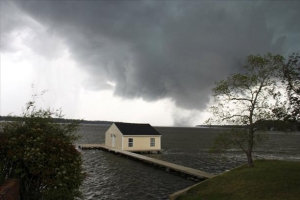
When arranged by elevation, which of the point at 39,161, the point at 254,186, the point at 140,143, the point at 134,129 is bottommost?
the point at 254,186

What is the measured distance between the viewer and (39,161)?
9352 millimetres

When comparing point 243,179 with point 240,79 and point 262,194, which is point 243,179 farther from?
point 240,79

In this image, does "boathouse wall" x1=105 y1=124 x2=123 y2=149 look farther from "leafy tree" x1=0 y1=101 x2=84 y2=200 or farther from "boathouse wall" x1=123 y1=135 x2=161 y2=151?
"leafy tree" x1=0 y1=101 x2=84 y2=200

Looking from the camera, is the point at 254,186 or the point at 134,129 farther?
the point at 134,129

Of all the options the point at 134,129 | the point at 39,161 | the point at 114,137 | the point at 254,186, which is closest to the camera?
the point at 39,161

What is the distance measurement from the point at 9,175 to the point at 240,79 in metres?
19.6

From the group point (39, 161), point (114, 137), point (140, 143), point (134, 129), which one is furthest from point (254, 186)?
point (114, 137)

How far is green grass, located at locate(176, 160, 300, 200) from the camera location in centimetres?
1451

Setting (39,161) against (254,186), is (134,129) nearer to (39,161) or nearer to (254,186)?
(254,186)

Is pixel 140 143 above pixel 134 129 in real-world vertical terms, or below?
below

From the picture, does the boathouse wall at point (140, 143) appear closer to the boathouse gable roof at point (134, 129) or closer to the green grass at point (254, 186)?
the boathouse gable roof at point (134, 129)

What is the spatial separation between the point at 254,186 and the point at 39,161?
12981 mm

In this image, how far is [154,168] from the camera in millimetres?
32250

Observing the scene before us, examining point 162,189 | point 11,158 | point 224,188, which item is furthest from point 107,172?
point 11,158
